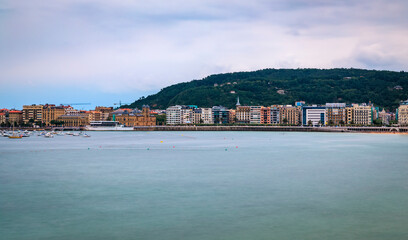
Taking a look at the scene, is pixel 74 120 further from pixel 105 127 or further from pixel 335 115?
pixel 335 115

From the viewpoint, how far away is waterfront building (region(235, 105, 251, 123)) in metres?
156

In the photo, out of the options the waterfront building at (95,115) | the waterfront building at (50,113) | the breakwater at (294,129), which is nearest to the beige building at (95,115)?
the waterfront building at (95,115)

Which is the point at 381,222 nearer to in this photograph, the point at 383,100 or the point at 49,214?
the point at 49,214

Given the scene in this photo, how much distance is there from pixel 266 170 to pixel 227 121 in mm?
129334

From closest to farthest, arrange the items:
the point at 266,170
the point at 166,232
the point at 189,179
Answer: the point at 166,232 → the point at 189,179 → the point at 266,170

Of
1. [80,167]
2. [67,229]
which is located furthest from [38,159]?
[67,229]

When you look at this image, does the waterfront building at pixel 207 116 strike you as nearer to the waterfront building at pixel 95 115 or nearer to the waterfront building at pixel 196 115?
the waterfront building at pixel 196 115

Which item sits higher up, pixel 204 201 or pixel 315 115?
pixel 315 115

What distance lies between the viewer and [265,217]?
53.4 feet

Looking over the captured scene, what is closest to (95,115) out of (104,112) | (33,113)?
(104,112)

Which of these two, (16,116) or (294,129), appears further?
(16,116)

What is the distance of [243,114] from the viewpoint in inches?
6176

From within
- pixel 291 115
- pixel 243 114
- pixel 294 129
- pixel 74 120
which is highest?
pixel 243 114

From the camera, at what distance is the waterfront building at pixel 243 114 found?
155500mm
